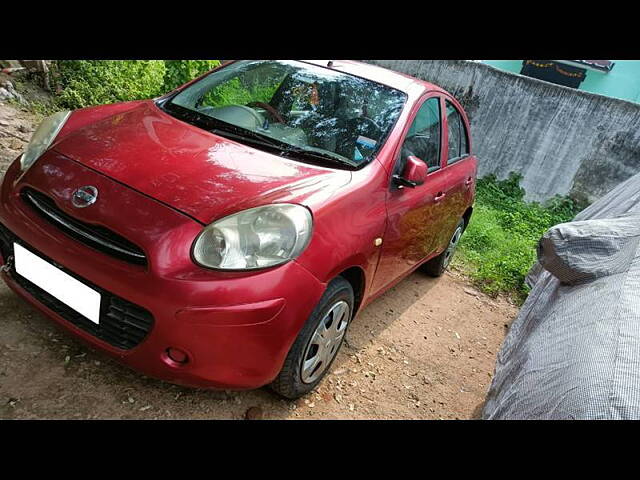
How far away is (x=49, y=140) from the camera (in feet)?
7.32

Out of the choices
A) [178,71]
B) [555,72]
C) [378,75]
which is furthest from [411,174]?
[555,72]

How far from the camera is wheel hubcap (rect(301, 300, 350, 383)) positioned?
7.10ft

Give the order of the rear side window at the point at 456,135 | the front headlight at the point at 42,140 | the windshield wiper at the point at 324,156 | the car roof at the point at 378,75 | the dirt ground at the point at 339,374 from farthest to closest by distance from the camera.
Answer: the rear side window at the point at 456,135 < the car roof at the point at 378,75 < the windshield wiper at the point at 324,156 < the front headlight at the point at 42,140 < the dirt ground at the point at 339,374

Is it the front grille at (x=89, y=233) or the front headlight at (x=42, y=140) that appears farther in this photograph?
the front headlight at (x=42, y=140)

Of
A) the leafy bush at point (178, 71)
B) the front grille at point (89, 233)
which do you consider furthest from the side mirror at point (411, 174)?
the leafy bush at point (178, 71)

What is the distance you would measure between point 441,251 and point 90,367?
2826 mm

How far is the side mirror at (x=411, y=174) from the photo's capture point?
251 centimetres

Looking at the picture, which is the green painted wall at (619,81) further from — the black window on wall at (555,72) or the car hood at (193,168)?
the car hood at (193,168)

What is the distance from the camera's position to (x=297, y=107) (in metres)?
2.75

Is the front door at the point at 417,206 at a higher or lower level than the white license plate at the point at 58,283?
higher

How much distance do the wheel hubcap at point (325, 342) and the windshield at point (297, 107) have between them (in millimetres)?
783

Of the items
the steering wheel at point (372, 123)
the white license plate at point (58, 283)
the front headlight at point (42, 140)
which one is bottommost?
the white license plate at point (58, 283)

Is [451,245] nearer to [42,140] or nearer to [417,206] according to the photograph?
[417,206]

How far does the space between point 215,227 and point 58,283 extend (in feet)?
2.29
